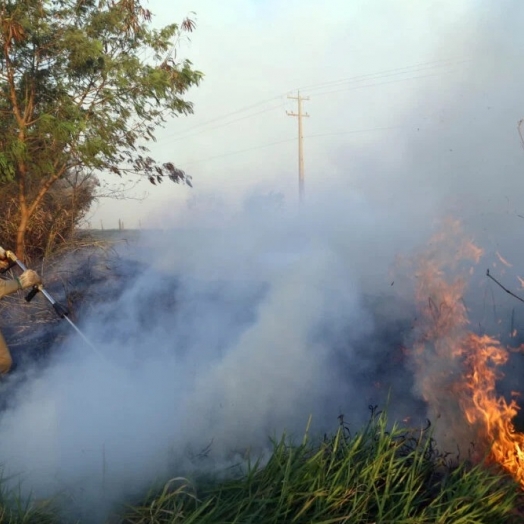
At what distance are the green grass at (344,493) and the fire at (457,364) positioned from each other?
1.15 ft

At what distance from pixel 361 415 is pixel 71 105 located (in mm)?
5108

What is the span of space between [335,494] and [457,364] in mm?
1749

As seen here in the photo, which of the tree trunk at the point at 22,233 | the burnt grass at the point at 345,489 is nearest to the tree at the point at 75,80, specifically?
the tree trunk at the point at 22,233

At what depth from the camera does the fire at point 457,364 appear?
3.97 metres

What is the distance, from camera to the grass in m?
3.07

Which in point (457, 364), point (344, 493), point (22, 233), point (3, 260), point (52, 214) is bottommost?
point (344, 493)

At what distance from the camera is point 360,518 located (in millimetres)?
3139

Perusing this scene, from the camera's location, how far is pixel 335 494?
10.4 ft

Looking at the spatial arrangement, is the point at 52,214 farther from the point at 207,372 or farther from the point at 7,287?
the point at 207,372

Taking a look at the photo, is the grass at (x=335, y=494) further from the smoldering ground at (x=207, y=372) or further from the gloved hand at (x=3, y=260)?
the gloved hand at (x=3, y=260)

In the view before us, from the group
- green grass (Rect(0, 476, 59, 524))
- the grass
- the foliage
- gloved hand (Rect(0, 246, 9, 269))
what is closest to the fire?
the grass

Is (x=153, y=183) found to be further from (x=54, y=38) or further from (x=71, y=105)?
(x=54, y=38)

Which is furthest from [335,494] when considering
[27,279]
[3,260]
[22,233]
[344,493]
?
[22,233]

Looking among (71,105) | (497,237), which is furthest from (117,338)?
(497,237)
